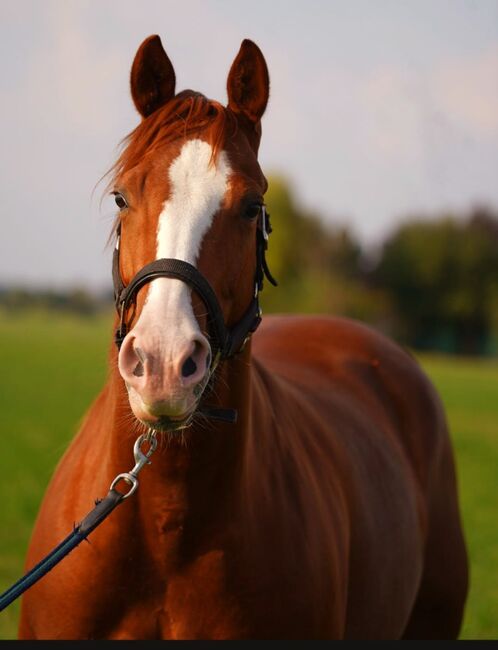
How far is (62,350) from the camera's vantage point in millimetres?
46156

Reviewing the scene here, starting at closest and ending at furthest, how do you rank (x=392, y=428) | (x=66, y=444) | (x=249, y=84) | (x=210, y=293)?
(x=210, y=293) → (x=249, y=84) → (x=66, y=444) → (x=392, y=428)

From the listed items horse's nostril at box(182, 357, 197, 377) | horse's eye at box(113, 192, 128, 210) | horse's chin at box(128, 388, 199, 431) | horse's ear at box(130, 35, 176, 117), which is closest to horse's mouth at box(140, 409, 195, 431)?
horse's chin at box(128, 388, 199, 431)

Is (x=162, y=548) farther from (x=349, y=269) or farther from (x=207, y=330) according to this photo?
(x=349, y=269)

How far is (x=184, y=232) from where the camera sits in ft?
8.93

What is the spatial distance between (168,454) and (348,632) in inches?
53.1

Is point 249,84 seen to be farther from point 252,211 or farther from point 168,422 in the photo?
point 168,422

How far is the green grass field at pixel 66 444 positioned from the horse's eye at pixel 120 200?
0.63m

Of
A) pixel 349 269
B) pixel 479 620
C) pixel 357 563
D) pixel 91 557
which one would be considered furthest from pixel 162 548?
pixel 349 269

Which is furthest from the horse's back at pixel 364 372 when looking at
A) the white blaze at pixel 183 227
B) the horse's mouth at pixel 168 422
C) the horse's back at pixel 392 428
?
the horse's mouth at pixel 168 422

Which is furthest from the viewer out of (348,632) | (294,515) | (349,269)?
(349,269)

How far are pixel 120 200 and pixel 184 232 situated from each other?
351mm

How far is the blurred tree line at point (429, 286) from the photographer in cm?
5912

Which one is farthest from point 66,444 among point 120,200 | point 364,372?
point 364,372

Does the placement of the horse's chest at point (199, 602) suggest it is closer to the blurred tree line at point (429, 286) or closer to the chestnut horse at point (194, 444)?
the chestnut horse at point (194, 444)
